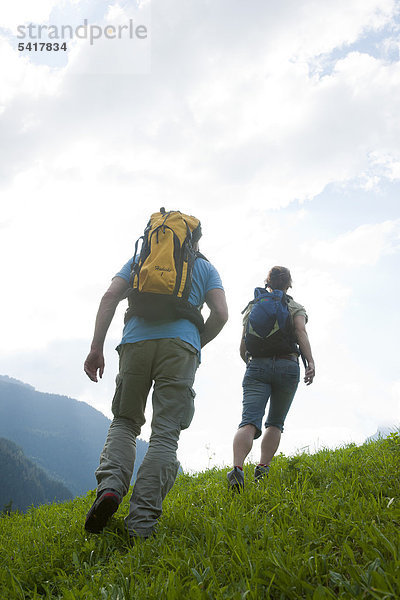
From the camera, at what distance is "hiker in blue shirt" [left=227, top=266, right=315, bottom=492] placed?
4.20 meters

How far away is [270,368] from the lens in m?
4.35

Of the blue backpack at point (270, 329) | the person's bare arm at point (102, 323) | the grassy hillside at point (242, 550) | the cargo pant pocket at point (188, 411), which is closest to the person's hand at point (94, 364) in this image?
the person's bare arm at point (102, 323)

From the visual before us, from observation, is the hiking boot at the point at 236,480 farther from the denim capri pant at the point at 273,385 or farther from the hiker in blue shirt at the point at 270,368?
the denim capri pant at the point at 273,385

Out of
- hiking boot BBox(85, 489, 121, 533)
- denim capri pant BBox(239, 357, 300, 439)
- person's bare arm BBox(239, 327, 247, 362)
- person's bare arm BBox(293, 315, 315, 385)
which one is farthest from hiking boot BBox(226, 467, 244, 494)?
person's bare arm BBox(239, 327, 247, 362)

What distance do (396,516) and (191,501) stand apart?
1880mm

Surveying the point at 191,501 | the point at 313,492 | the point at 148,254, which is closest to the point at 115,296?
the point at 148,254

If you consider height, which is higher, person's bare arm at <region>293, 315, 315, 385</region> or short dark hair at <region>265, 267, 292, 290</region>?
short dark hair at <region>265, 267, 292, 290</region>

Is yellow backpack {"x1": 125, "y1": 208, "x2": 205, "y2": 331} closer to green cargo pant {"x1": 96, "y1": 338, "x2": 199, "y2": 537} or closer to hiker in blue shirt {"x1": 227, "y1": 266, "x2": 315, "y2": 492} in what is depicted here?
green cargo pant {"x1": 96, "y1": 338, "x2": 199, "y2": 537}

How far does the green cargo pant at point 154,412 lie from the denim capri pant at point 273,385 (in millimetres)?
1114

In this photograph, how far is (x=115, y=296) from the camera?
3.70m

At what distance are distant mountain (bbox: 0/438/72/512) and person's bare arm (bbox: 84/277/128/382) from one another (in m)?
132

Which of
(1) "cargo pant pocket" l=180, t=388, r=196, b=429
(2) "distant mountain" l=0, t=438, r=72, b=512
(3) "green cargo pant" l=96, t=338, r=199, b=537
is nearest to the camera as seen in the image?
(3) "green cargo pant" l=96, t=338, r=199, b=537

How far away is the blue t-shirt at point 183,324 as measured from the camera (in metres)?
3.34

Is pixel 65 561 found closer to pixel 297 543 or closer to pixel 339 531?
pixel 297 543
